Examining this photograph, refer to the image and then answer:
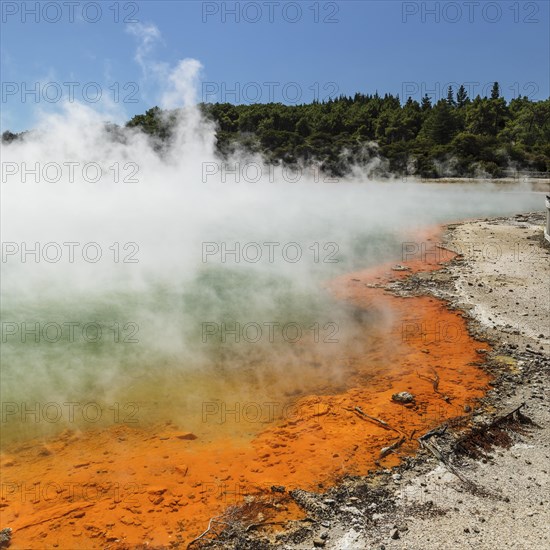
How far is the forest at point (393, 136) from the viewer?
49.7 meters

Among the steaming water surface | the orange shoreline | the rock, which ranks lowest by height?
the orange shoreline

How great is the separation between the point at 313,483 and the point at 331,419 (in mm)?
1556

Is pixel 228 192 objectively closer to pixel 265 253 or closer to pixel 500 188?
pixel 265 253

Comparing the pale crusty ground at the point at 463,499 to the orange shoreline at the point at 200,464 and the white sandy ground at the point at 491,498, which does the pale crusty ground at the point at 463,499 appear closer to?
the white sandy ground at the point at 491,498

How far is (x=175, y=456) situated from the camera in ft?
21.1

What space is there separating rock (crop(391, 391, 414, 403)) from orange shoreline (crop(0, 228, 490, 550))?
107mm

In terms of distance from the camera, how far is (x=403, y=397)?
7.57 metres

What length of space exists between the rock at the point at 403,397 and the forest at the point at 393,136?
30.9 meters

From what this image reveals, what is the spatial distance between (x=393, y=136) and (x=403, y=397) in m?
59.2

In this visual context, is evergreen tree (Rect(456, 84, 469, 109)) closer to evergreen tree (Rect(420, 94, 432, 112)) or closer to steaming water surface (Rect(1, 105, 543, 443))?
evergreen tree (Rect(420, 94, 432, 112))

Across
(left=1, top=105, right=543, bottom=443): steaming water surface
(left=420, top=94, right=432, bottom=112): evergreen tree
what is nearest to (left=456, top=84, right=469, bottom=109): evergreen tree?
(left=420, top=94, right=432, bottom=112): evergreen tree

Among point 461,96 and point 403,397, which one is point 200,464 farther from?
point 461,96

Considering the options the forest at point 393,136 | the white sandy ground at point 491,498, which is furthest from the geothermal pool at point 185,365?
the forest at point 393,136

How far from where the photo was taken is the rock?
24.7 feet
